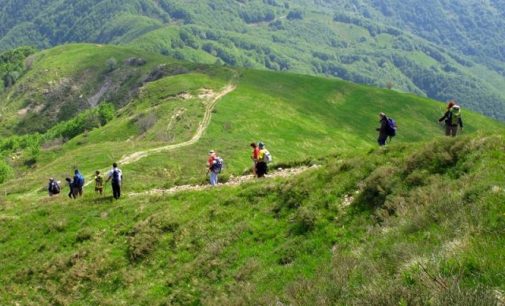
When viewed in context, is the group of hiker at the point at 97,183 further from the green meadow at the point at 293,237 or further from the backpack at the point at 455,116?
the backpack at the point at 455,116

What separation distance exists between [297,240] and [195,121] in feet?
251

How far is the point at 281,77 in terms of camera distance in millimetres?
150375

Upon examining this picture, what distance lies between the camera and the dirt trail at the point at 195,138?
6759cm

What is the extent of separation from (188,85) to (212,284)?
108 metres

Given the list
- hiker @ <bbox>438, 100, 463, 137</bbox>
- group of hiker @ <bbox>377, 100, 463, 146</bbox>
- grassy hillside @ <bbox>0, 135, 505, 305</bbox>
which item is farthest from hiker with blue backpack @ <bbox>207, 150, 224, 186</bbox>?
hiker @ <bbox>438, 100, 463, 137</bbox>

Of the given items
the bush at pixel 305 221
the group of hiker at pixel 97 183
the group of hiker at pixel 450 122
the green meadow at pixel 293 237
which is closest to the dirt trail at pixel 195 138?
the green meadow at pixel 293 237

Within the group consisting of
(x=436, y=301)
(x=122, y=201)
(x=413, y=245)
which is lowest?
(x=122, y=201)

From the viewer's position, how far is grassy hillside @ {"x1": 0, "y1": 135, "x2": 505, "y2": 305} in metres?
9.95

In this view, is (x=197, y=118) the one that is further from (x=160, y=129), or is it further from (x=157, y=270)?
(x=157, y=270)

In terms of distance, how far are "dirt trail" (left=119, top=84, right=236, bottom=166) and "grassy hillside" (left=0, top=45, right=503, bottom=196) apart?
26.6 inches

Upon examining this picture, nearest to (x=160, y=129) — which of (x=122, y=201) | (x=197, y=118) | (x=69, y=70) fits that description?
(x=197, y=118)

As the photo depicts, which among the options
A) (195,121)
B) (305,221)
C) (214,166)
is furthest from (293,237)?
(195,121)

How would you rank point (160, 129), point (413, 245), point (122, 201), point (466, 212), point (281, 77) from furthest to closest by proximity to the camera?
point (281, 77) → point (160, 129) → point (122, 201) → point (466, 212) → point (413, 245)

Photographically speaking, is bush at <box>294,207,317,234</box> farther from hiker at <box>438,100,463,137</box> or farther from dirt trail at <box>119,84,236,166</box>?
dirt trail at <box>119,84,236,166</box>
